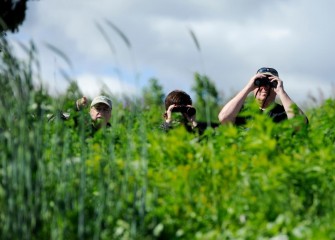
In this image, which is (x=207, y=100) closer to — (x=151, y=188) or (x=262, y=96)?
(x=151, y=188)

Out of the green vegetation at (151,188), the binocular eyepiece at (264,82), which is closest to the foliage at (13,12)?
the green vegetation at (151,188)

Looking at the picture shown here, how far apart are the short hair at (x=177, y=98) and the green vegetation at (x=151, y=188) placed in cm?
207

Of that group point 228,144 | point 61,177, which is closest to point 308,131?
point 228,144

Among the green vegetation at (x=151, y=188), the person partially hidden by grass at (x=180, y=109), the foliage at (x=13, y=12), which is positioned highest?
the foliage at (x=13, y=12)

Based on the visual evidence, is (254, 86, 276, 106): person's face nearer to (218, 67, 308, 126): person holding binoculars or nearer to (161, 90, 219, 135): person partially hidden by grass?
(218, 67, 308, 126): person holding binoculars

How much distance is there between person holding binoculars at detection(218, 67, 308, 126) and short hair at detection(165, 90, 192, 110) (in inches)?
13.2

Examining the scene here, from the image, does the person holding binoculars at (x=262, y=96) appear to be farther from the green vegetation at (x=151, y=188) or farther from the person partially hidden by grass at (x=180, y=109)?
the green vegetation at (x=151, y=188)

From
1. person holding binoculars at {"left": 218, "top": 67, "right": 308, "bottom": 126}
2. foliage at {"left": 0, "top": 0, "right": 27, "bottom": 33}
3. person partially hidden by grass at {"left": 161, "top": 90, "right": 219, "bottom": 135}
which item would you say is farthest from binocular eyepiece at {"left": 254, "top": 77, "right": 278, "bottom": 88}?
foliage at {"left": 0, "top": 0, "right": 27, "bottom": 33}

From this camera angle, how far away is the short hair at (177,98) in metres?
6.53

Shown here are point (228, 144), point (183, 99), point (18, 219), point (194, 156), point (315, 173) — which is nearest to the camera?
point (18, 219)

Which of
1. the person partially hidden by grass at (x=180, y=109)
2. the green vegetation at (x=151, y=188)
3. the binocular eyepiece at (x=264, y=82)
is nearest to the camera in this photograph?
the green vegetation at (x=151, y=188)

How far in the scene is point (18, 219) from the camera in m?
3.76

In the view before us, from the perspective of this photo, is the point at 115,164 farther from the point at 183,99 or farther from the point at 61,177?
the point at 183,99

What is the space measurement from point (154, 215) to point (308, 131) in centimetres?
152
